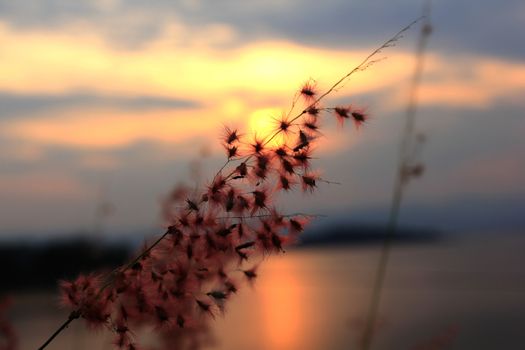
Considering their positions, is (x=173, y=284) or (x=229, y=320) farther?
(x=229, y=320)

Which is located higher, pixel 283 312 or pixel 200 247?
pixel 200 247

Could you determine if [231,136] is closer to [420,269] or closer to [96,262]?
[96,262]

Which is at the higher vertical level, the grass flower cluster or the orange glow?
the grass flower cluster

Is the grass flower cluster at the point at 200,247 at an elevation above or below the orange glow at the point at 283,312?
above

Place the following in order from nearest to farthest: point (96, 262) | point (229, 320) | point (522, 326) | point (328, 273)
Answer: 1. point (96, 262)
2. point (522, 326)
3. point (229, 320)
4. point (328, 273)

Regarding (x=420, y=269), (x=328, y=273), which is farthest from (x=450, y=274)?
(x=328, y=273)

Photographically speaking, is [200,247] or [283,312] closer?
[200,247]

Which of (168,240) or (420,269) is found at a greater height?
(168,240)

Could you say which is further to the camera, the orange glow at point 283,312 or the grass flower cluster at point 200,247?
the orange glow at point 283,312

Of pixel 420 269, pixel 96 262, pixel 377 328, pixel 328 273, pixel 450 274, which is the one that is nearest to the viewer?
pixel 377 328

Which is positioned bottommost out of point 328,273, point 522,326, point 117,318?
point 328,273

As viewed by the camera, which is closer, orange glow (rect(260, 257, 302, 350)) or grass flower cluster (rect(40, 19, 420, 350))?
grass flower cluster (rect(40, 19, 420, 350))
